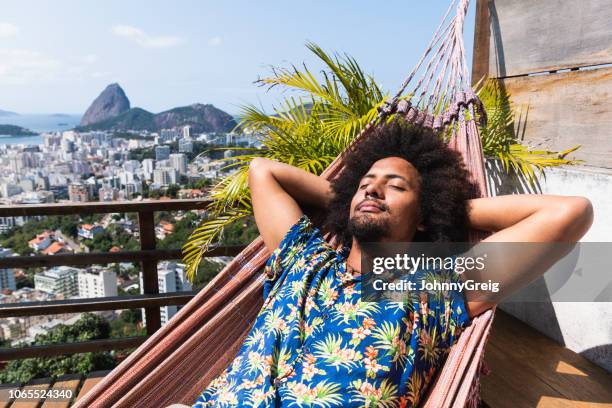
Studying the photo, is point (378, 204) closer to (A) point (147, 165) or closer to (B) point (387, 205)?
(B) point (387, 205)

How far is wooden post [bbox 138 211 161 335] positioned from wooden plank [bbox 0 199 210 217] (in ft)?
0.23

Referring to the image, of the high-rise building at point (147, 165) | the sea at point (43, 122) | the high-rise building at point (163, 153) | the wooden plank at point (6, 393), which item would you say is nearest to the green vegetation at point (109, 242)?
the wooden plank at point (6, 393)

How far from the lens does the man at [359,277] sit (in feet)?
3.74

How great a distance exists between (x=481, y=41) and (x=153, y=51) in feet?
187

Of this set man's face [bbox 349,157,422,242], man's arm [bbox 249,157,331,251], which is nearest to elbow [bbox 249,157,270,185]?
man's arm [bbox 249,157,331,251]

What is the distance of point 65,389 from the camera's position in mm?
2127

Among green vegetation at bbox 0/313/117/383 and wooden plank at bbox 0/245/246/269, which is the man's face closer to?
wooden plank at bbox 0/245/246/269

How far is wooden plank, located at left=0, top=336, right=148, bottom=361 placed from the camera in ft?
7.47

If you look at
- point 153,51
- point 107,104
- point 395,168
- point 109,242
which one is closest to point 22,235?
point 109,242

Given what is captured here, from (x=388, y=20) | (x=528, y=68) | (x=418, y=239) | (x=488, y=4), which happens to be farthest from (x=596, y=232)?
(x=388, y=20)

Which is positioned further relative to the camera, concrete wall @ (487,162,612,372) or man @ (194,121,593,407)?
concrete wall @ (487,162,612,372)

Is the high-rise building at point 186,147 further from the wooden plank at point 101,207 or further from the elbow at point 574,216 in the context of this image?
the elbow at point 574,216

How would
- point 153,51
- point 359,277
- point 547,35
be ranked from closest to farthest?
point 359,277 → point 547,35 → point 153,51

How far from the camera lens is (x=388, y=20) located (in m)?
4.69
